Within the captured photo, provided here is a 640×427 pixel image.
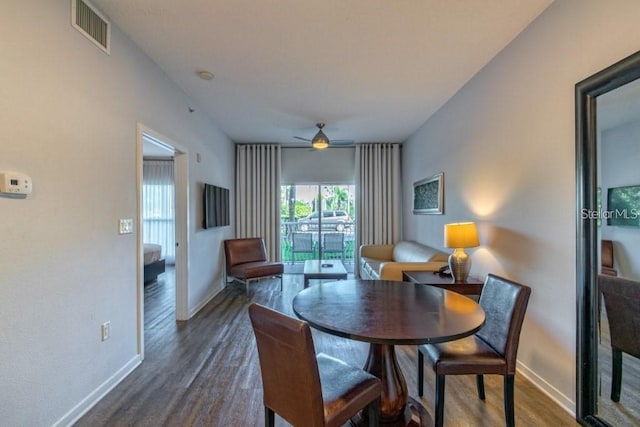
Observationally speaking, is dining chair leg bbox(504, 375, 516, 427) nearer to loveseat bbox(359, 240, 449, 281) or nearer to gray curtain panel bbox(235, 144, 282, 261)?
loveseat bbox(359, 240, 449, 281)

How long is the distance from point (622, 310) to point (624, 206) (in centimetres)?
56

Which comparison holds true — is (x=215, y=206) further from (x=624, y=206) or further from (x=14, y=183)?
(x=624, y=206)

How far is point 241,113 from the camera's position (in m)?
4.13

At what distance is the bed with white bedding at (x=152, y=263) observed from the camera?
5078 mm

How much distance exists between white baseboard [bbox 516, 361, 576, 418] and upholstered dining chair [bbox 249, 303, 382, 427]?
141cm

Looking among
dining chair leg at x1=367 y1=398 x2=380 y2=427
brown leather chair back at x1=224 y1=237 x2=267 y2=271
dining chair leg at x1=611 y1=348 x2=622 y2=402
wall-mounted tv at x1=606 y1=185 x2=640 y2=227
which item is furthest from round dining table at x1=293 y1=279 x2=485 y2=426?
brown leather chair back at x1=224 y1=237 x2=267 y2=271

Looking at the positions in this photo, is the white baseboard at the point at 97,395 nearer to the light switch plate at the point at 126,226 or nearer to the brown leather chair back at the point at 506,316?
the light switch plate at the point at 126,226

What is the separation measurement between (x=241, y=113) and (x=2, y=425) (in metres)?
3.66

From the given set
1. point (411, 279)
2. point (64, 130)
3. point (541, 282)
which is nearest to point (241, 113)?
point (64, 130)

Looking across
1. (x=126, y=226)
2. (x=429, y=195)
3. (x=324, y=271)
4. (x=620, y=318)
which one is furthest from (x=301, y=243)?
(x=620, y=318)

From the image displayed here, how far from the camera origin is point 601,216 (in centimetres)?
166

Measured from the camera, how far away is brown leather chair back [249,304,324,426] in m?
1.17

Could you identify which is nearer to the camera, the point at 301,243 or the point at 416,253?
the point at 416,253

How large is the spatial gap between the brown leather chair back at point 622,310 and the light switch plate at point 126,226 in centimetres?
324
